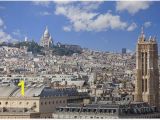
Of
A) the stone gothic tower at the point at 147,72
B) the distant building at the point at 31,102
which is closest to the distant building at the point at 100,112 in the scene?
the distant building at the point at 31,102

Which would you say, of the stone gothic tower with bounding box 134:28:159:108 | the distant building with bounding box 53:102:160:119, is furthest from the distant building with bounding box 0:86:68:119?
the stone gothic tower with bounding box 134:28:159:108

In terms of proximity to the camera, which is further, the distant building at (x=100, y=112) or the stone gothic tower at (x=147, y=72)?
the stone gothic tower at (x=147, y=72)

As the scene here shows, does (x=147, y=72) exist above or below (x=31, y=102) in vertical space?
above

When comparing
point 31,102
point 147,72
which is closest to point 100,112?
point 31,102

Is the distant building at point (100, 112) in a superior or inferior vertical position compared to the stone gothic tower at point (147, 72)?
inferior

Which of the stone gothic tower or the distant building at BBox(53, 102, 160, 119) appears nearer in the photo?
the distant building at BBox(53, 102, 160, 119)

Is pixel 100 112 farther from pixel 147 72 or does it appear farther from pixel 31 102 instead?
pixel 147 72

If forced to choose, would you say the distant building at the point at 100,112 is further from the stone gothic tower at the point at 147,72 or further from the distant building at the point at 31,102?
the stone gothic tower at the point at 147,72

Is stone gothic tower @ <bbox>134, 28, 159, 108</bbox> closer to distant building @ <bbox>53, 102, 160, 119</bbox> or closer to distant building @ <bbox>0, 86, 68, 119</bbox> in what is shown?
distant building @ <bbox>0, 86, 68, 119</bbox>

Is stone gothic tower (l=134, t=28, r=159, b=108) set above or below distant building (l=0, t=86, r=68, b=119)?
above
